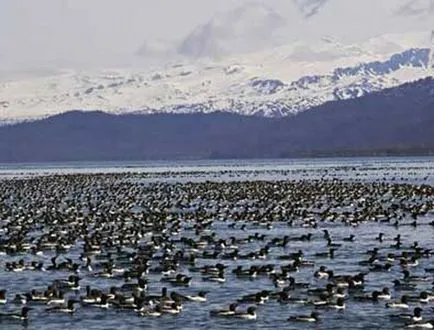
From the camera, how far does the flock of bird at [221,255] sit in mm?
45188

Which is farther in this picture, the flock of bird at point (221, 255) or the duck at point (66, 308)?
the flock of bird at point (221, 255)

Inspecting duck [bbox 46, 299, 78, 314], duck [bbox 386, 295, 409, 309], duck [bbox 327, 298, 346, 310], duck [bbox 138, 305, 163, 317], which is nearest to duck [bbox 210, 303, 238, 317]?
duck [bbox 138, 305, 163, 317]

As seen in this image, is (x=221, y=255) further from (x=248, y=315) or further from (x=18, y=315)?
(x=18, y=315)

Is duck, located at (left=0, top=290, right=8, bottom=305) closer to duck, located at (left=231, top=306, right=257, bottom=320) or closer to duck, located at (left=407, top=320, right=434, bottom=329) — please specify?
duck, located at (left=231, top=306, right=257, bottom=320)

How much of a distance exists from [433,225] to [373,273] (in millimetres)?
23304

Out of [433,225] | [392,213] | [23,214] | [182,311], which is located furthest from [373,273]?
[23,214]

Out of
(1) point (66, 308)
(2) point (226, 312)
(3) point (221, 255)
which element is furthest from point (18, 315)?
(3) point (221, 255)

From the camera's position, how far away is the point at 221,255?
60031 millimetres

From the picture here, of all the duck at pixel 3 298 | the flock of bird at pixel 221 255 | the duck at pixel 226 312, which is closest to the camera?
the duck at pixel 226 312

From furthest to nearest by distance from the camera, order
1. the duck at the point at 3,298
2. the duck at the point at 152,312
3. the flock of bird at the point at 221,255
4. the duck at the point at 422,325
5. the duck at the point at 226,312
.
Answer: the duck at the point at 3,298
the flock of bird at the point at 221,255
the duck at the point at 152,312
the duck at the point at 226,312
the duck at the point at 422,325

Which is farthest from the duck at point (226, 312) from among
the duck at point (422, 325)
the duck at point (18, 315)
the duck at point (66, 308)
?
the duck at point (18, 315)

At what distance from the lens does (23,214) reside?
91.9m

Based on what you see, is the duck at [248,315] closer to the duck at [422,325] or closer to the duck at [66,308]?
the duck at [422,325]

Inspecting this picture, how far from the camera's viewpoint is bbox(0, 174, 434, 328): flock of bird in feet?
148
